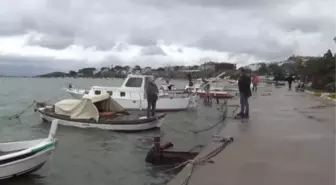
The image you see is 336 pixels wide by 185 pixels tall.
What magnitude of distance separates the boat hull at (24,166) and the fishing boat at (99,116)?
9.32 meters

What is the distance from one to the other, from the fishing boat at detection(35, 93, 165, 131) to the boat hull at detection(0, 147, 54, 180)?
9316 mm

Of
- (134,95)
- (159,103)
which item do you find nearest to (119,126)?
(134,95)

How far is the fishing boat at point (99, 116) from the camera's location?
21.2m

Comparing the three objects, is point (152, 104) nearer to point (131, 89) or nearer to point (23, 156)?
point (131, 89)

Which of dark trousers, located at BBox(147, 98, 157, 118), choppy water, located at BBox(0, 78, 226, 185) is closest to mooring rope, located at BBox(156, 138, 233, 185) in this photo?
choppy water, located at BBox(0, 78, 226, 185)

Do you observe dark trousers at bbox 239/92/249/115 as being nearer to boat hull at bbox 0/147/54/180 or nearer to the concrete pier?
the concrete pier

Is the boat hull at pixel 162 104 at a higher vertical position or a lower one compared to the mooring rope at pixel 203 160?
lower

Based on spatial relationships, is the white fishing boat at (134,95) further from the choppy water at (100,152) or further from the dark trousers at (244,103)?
the dark trousers at (244,103)

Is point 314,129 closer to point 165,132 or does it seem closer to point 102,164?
point 102,164

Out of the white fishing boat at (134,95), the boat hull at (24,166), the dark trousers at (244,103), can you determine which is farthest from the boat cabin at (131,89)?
the boat hull at (24,166)

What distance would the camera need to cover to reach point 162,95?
34.3 m

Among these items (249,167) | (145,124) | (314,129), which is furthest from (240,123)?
(249,167)

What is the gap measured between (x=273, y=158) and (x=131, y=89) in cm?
2265

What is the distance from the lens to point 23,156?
35.9 ft
